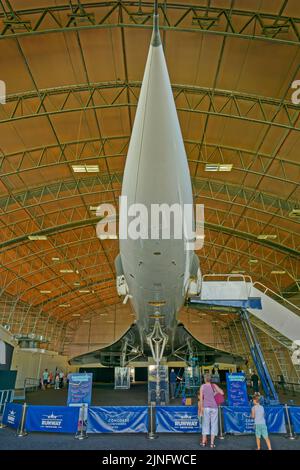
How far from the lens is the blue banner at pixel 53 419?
7.77 metres

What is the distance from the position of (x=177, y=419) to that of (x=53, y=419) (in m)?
2.82

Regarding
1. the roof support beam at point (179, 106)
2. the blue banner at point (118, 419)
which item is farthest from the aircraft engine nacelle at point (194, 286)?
the roof support beam at point (179, 106)

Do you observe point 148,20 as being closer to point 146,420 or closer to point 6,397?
point 146,420

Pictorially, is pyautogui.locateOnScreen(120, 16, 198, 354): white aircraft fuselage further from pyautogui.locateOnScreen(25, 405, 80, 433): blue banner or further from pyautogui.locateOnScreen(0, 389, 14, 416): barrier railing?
pyautogui.locateOnScreen(0, 389, 14, 416): barrier railing

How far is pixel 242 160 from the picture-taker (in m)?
16.0

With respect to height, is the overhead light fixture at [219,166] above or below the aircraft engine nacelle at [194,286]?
above

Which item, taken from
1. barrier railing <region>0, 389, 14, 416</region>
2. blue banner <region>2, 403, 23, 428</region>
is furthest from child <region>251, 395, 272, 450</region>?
barrier railing <region>0, 389, 14, 416</region>

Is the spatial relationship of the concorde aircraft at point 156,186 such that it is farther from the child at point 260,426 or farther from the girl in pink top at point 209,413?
the child at point 260,426

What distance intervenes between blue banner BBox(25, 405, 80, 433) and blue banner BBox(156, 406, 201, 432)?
6.16ft

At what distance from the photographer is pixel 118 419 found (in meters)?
7.79

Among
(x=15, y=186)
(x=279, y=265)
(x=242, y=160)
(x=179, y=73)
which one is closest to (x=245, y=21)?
(x=179, y=73)

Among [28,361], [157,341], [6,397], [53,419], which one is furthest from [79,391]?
[28,361]

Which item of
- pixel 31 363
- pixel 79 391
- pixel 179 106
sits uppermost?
pixel 179 106

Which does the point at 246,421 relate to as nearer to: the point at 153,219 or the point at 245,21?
the point at 153,219
